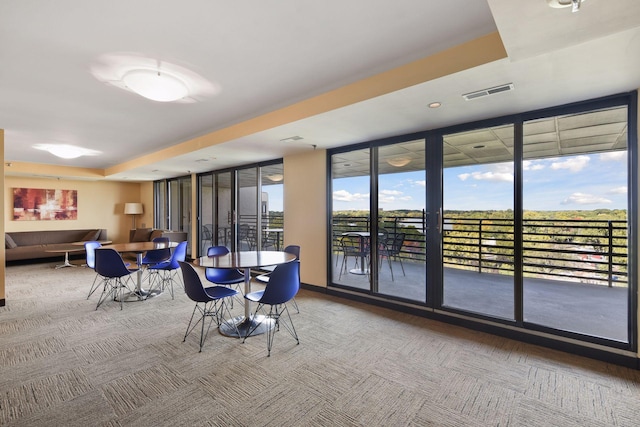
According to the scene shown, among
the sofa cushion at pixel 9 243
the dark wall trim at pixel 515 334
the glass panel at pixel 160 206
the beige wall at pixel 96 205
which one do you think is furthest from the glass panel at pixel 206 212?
the dark wall trim at pixel 515 334

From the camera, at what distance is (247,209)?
6.68m

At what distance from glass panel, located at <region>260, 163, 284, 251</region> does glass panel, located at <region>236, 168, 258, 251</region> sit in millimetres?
217

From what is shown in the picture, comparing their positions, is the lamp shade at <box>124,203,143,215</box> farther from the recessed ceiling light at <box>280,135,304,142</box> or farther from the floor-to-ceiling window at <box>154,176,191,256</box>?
the recessed ceiling light at <box>280,135,304,142</box>

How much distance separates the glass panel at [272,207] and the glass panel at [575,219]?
13.5 ft

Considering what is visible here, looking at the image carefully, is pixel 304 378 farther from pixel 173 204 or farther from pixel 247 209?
pixel 173 204

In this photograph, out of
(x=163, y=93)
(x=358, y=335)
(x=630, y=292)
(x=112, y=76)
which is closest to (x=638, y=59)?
(x=630, y=292)

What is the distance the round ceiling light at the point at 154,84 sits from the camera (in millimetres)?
2535

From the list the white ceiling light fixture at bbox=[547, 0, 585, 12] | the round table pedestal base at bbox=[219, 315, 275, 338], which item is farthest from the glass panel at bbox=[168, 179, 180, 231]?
the white ceiling light fixture at bbox=[547, 0, 585, 12]

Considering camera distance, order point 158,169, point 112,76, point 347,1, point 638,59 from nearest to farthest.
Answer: point 347,1
point 638,59
point 112,76
point 158,169

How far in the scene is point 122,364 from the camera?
2.64 metres

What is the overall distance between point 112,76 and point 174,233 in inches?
207

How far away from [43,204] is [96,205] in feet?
4.11

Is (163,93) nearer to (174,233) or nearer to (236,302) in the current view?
(236,302)

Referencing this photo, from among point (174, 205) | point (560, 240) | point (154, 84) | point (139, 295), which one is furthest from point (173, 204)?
point (560, 240)
